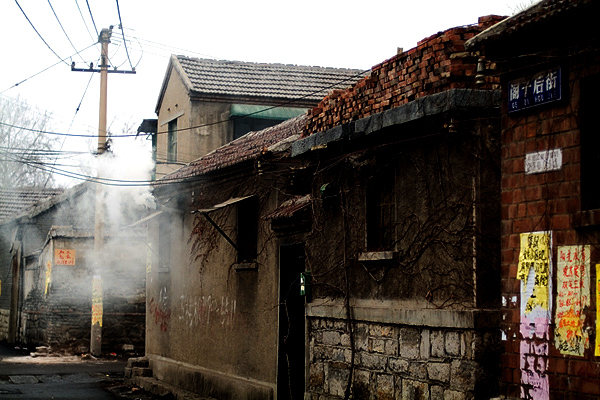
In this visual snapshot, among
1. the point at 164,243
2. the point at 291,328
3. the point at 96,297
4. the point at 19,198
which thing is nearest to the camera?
the point at 291,328

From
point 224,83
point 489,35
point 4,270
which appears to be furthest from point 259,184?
point 4,270

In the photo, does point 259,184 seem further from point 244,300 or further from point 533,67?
point 533,67

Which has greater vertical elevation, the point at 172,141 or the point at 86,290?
the point at 172,141

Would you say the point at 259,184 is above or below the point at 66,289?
above

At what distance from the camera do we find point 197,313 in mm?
17484

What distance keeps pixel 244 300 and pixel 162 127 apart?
14715 mm

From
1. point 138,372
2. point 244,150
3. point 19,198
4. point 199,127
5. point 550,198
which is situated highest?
point 199,127

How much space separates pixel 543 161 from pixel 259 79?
20.2 m

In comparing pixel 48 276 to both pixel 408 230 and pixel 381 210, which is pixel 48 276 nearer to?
pixel 381 210

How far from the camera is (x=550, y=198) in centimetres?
730

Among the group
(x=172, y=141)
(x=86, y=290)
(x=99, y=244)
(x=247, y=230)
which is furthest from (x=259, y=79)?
(x=247, y=230)

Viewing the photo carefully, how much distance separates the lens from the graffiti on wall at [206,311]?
51.9 ft

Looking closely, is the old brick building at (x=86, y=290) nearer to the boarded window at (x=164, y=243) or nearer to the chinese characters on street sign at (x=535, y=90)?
the boarded window at (x=164, y=243)

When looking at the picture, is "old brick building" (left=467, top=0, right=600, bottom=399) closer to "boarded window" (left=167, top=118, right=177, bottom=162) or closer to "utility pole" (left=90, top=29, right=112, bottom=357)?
"utility pole" (left=90, top=29, right=112, bottom=357)
